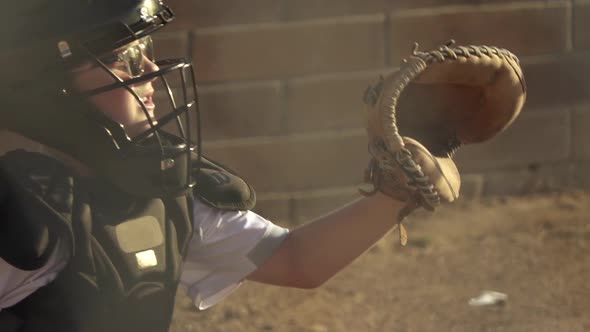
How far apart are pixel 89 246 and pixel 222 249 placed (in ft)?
1.32

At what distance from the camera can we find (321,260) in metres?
2.57

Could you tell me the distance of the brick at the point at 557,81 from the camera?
16.2 feet

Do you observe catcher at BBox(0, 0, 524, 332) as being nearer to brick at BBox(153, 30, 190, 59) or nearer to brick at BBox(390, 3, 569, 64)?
brick at BBox(153, 30, 190, 59)

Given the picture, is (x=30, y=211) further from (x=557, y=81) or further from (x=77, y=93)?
(x=557, y=81)

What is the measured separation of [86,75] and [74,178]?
0.71ft

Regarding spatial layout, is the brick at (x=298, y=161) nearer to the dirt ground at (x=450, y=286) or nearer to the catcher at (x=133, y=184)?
the dirt ground at (x=450, y=286)

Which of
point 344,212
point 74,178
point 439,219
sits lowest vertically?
point 439,219

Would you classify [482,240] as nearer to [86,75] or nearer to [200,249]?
[200,249]

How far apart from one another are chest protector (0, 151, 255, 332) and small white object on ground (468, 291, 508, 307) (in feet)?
5.80

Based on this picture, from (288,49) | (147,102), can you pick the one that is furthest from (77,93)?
(288,49)

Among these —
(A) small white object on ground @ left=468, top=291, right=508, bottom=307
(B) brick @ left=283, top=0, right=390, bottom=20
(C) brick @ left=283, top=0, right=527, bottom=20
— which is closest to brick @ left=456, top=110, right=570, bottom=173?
(C) brick @ left=283, top=0, right=527, bottom=20

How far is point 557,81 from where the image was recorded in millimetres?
4957

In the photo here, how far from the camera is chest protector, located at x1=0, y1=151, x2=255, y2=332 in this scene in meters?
2.17

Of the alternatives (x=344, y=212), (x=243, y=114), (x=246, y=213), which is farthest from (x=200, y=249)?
(x=243, y=114)
